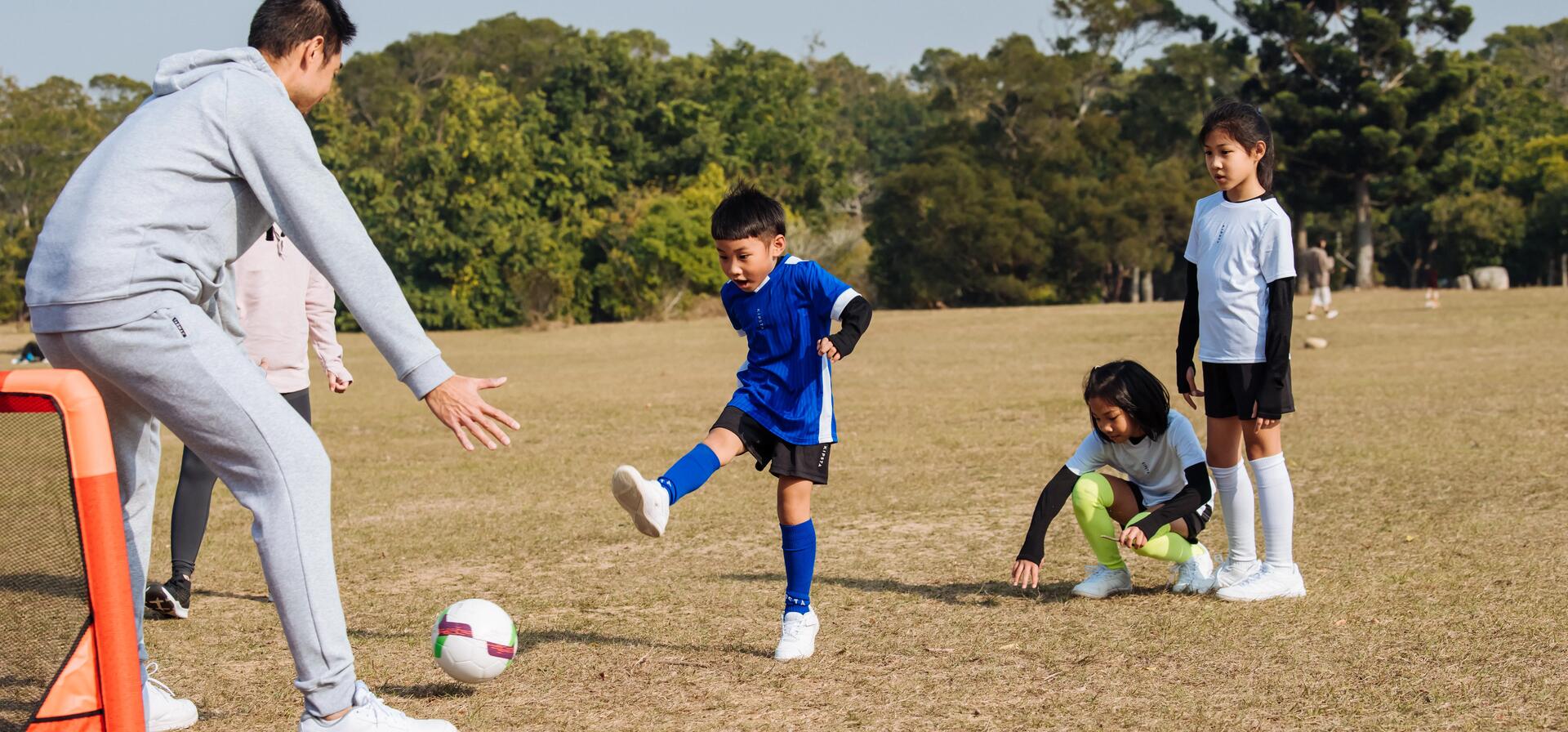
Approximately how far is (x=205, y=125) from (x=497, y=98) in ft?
128

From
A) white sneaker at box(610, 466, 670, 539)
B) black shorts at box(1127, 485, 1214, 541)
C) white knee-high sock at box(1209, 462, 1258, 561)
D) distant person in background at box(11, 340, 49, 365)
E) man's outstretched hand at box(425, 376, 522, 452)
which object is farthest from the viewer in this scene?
distant person in background at box(11, 340, 49, 365)

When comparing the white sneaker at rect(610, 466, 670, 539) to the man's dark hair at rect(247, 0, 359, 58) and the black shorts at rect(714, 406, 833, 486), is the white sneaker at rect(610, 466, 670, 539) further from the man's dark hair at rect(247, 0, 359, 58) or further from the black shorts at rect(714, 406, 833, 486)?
the man's dark hair at rect(247, 0, 359, 58)

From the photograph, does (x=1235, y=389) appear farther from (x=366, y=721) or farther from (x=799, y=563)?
(x=366, y=721)

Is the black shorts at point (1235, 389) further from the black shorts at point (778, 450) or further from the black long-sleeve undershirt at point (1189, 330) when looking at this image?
the black shorts at point (778, 450)

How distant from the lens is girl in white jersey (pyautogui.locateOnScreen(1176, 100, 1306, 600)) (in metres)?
4.87

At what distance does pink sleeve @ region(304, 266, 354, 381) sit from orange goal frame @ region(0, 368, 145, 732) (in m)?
2.59

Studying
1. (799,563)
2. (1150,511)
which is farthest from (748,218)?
(1150,511)

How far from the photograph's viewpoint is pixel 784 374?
4547 mm

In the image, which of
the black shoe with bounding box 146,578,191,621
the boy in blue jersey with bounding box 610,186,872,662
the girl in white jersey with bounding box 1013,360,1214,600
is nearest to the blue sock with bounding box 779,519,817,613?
the boy in blue jersey with bounding box 610,186,872,662

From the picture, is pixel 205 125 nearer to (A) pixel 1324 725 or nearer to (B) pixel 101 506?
(B) pixel 101 506

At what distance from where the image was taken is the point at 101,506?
2936 mm

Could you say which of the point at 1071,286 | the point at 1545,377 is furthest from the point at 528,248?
the point at 1545,377

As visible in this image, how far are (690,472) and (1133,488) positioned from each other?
1.82 m

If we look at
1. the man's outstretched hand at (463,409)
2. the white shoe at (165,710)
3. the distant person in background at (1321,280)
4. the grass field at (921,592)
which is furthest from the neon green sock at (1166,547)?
the distant person in background at (1321,280)
